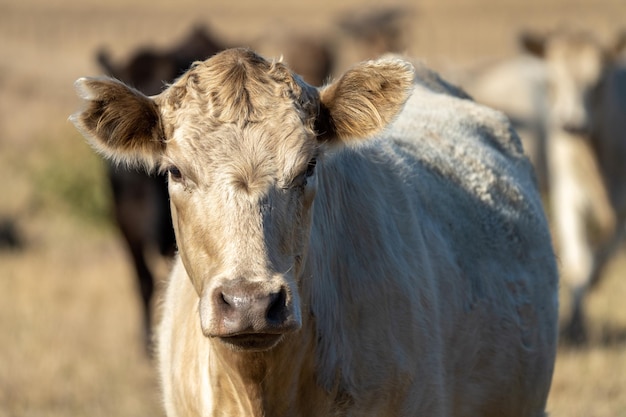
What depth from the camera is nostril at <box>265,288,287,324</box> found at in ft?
10.7

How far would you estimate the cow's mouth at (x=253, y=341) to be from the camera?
3.37 m

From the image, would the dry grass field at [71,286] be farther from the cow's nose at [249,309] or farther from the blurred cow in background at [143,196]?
the cow's nose at [249,309]

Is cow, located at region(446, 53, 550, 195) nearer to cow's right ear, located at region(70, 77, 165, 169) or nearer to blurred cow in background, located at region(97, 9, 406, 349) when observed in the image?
blurred cow in background, located at region(97, 9, 406, 349)

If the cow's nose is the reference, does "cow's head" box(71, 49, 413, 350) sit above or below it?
above

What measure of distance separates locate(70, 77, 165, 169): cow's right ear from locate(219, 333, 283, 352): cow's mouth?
30.6 inches

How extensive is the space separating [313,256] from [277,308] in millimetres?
616

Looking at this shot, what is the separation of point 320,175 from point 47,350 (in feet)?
16.8

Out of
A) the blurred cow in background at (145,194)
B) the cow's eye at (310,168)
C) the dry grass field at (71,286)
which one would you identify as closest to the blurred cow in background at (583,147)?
the dry grass field at (71,286)

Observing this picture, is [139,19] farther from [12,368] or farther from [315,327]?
[315,327]

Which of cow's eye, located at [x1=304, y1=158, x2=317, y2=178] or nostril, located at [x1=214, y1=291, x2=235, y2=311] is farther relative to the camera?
cow's eye, located at [x1=304, y1=158, x2=317, y2=178]

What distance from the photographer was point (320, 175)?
4027 millimetres

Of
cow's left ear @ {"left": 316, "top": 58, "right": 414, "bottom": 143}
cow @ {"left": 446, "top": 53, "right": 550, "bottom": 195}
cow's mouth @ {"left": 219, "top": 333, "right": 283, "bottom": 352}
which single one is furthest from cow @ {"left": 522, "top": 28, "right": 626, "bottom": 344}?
cow's mouth @ {"left": 219, "top": 333, "right": 283, "bottom": 352}

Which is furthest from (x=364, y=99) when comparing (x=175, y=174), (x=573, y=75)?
(x=573, y=75)

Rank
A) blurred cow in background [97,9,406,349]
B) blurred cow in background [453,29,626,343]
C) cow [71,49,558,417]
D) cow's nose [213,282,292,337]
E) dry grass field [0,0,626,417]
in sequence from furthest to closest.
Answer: blurred cow in background [453,29,626,343] < blurred cow in background [97,9,406,349] < dry grass field [0,0,626,417] < cow [71,49,558,417] < cow's nose [213,282,292,337]
